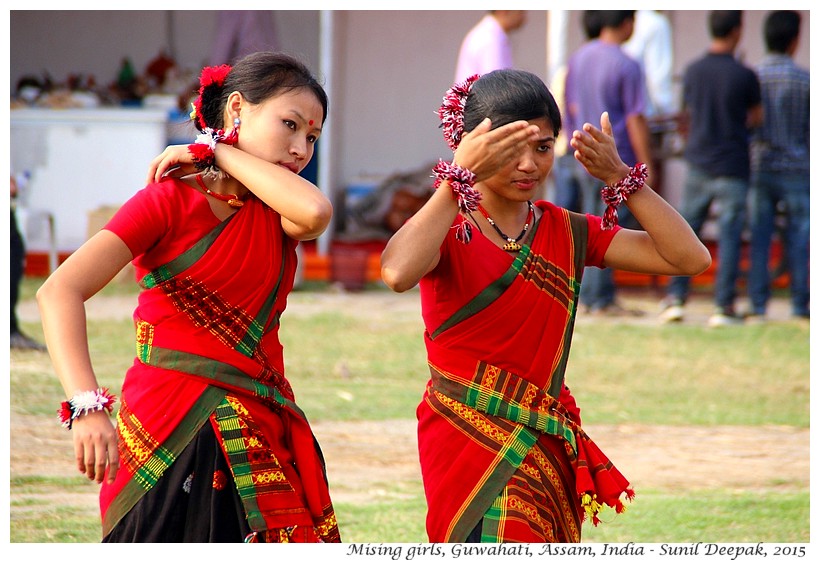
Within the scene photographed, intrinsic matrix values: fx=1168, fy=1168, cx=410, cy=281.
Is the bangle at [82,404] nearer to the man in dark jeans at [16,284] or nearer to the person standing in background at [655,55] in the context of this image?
the man in dark jeans at [16,284]

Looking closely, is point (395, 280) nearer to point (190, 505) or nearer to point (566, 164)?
point (190, 505)

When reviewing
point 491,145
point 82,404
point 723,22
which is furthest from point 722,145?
point 82,404

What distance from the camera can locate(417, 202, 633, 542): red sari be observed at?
2.70 m

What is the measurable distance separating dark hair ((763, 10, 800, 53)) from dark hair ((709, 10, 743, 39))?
232mm

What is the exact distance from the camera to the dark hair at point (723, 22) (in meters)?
7.99

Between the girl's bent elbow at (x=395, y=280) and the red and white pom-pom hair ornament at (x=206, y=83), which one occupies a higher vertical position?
the red and white pom-pom hair ornament at (x=206, y=83)

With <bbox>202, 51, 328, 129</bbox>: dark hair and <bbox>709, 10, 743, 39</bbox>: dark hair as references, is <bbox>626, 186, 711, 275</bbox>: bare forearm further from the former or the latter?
<bbox>709, 10, 743, 39</bbox>: dark hair

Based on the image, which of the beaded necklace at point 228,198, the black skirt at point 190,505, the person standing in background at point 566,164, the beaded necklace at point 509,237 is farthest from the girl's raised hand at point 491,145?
the person standing in background at point 566,164

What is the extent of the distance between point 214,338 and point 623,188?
1022 mm

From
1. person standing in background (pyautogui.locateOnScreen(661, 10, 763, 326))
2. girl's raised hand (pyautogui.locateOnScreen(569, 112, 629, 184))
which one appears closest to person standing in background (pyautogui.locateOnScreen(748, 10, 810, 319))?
person standing in background (pyautogui.locateOnScreen(661, 10, 763, 326))

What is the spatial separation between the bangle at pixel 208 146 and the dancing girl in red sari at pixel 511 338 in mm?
457

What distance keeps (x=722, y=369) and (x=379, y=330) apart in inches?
90.9

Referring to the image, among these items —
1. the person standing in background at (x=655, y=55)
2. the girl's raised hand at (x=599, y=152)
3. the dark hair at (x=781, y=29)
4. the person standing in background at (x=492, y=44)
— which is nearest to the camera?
the girl's raised hand at (x=599, y=152)

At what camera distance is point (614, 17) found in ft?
26.1
